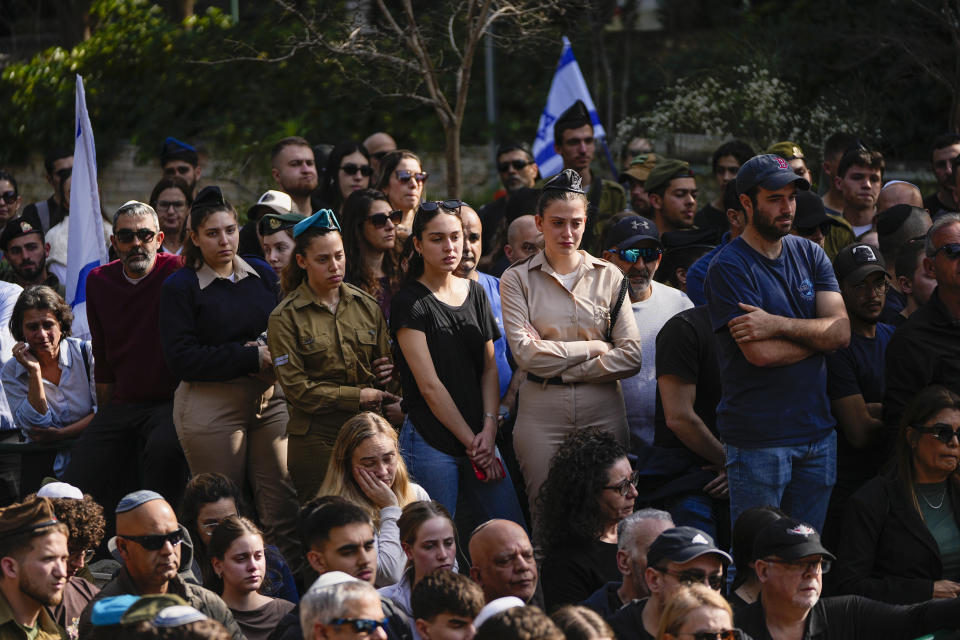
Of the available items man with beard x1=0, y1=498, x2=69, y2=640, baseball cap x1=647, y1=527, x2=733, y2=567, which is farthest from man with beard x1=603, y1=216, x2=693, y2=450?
man with beard x1=0, y1=498, x2=69, y2=640

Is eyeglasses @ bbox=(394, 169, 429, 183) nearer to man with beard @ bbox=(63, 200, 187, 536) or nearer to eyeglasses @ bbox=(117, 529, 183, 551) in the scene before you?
man with beard @ bbox=(63, 200, 187, 536)

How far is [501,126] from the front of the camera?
16266 mm

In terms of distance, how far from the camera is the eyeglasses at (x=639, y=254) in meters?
6.82

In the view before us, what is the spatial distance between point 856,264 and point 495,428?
1.97 m

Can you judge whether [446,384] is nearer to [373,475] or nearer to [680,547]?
[373,475]

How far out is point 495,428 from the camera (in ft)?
20.8

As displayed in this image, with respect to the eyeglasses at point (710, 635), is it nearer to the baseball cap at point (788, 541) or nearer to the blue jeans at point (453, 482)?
the baseball cap at point (788, 541)

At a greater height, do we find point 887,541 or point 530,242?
point 530,242

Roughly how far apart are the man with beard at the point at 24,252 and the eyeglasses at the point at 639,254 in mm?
4135

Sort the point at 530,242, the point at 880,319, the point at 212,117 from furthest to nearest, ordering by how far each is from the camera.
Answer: the point at 212,117 < the point at 530,242 < the point at 880,319

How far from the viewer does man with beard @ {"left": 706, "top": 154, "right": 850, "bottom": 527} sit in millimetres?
5609

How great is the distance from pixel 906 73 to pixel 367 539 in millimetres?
10578

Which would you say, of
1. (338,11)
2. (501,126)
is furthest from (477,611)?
(501,126)

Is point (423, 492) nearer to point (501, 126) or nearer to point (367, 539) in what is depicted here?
point (367, 539)
